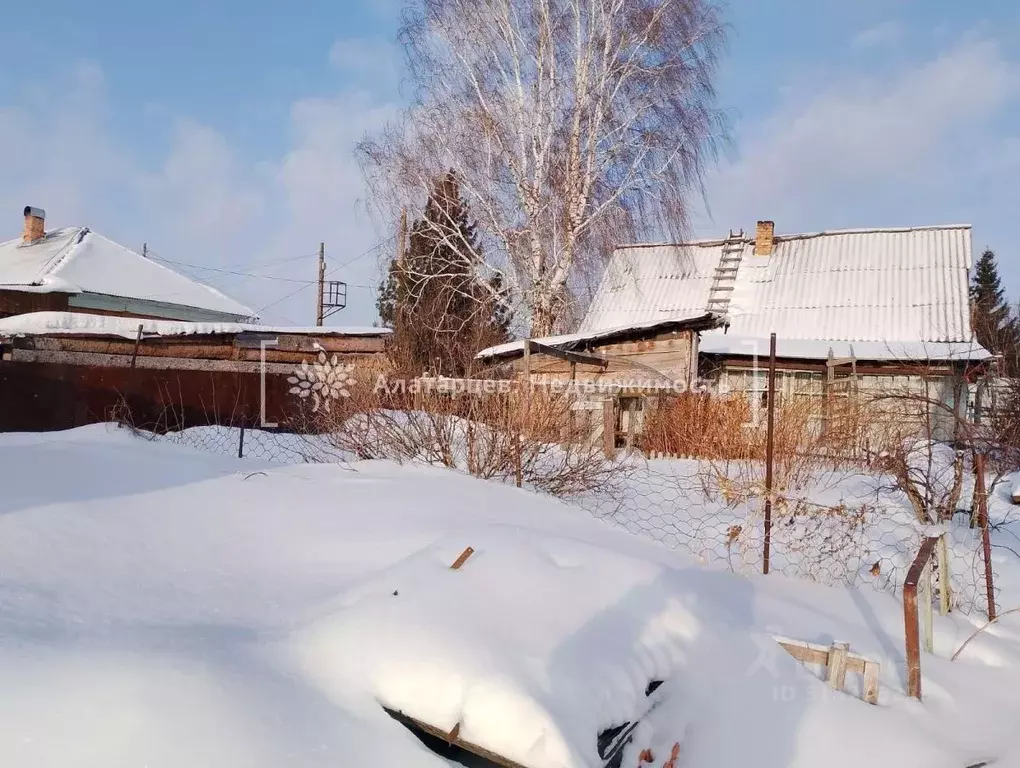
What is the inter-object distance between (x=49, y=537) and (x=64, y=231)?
2286 centimetres

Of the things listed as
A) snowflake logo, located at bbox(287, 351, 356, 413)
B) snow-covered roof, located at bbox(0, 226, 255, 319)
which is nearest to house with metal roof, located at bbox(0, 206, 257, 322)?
snow-covered roof, located at bbox(0, 226, 255, 319)

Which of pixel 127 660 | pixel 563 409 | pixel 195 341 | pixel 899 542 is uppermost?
pixel 195 341

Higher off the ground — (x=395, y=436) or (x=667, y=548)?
(x=395, y=436)

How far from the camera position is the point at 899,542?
17.6ft

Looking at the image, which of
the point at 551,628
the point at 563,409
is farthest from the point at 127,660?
the point at 563,409

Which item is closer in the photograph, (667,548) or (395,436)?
(667,548)

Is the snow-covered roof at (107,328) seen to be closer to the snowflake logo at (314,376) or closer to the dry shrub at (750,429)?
the snowflake logo at (314,376)

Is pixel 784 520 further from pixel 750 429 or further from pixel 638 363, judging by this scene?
pixel 638 363

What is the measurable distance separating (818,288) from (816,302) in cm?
56

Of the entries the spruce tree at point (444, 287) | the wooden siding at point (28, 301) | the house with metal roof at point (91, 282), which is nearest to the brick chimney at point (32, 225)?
the house with metal roof at point (91, 282)

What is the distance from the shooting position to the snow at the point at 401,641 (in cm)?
203

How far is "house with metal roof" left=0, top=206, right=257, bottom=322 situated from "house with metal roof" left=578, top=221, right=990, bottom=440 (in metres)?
12.2

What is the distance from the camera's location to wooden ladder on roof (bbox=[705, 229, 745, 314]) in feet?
57.2

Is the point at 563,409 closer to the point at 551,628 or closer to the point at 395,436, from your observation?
the point at 395,436
